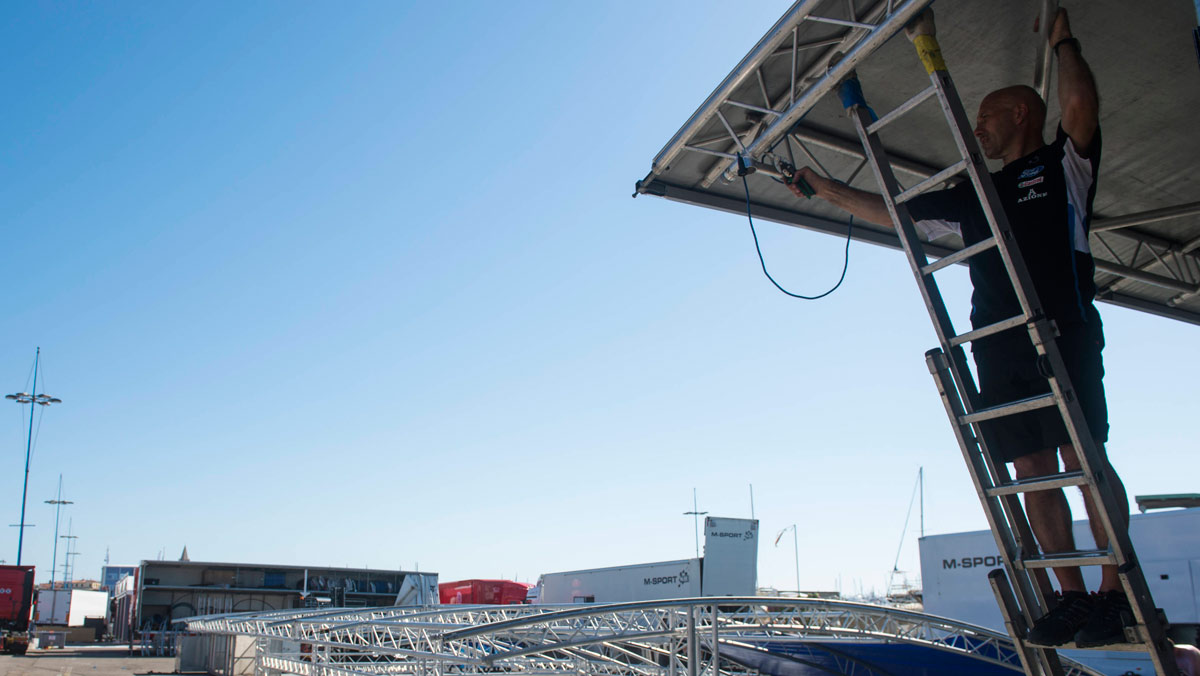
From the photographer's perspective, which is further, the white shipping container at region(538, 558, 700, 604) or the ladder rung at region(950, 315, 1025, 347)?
the white shipping container at region(538, 558, 700, 604)

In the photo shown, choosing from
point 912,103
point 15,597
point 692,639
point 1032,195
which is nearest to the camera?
point 1032,195

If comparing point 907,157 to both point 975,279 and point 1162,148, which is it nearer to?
point 1162,148

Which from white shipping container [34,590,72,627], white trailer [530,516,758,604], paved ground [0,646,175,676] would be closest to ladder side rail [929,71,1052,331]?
white trailer [530,516,758,604]

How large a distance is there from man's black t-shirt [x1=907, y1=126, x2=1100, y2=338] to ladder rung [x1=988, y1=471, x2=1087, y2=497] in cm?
68

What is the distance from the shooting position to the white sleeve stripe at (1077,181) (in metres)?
3.75

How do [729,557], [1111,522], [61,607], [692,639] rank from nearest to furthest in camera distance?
1. [1111,522]
2. [692,639]
3. [729,557]
4. [61,607]

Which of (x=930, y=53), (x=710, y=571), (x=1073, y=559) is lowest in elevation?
(x=710, y=571)

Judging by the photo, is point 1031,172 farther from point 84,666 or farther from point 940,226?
point 84,666

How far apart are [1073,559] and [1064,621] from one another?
256mm

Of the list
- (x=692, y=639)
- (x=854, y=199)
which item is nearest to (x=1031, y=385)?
(x=854, y=199)

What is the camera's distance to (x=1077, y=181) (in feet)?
12.4

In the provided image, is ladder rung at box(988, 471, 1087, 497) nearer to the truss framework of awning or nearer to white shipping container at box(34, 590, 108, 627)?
the truss framework of awning

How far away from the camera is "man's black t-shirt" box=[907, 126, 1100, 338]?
358cm

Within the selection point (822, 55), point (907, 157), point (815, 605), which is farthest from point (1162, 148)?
point (815, 605)
